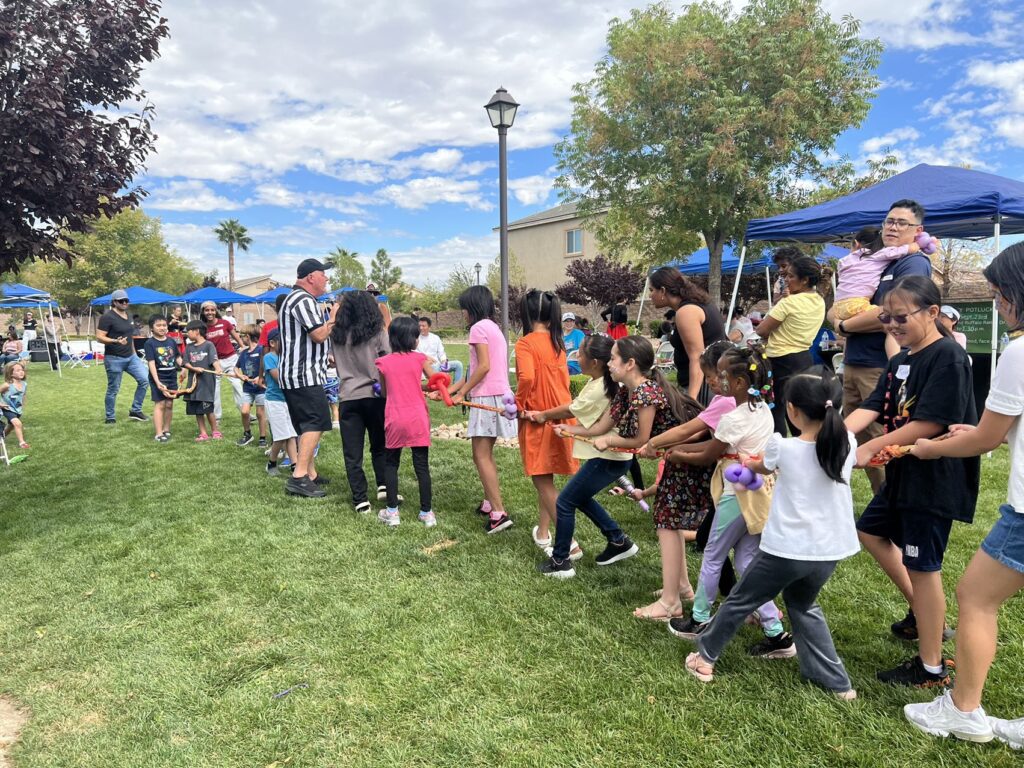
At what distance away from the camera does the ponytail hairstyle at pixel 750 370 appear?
2779 mm

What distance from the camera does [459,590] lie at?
375 cm

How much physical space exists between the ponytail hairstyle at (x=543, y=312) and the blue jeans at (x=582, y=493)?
3.20 feet

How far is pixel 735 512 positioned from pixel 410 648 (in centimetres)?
176

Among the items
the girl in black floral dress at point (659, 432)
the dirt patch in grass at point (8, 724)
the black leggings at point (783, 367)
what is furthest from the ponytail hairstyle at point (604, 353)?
the dirt patch in grass at point (8, 724)

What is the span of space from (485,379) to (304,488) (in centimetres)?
241

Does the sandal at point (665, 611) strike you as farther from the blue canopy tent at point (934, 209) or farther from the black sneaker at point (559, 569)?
the blue canopy tent at point (934, 209)

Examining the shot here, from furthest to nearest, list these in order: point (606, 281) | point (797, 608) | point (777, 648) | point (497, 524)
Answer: point (606, 281) < point (497, 524) < point (777, 648) < point (797, 608)

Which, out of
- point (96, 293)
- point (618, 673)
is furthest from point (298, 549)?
point (96, 293)

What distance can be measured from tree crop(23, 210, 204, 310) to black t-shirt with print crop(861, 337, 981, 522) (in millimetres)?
46182

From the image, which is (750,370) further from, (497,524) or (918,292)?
(497,524)

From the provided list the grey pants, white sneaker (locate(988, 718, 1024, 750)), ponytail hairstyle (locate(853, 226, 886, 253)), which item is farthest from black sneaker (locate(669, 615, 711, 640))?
ponytail hairstyle (locate(853, 226, 886, 253))

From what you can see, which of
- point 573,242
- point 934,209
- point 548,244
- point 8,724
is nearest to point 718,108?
point 934,209

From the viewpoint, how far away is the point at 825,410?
2.34 m

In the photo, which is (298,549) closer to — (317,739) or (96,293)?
(317,739)
